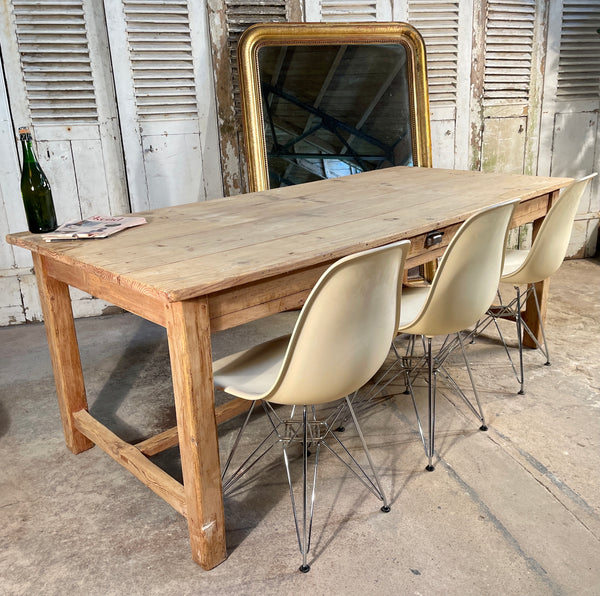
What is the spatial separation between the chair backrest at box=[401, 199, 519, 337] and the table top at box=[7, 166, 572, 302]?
0.15 meters

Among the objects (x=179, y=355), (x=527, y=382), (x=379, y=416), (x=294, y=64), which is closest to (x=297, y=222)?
(x=179, y=355)

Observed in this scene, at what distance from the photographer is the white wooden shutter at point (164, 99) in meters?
3.55

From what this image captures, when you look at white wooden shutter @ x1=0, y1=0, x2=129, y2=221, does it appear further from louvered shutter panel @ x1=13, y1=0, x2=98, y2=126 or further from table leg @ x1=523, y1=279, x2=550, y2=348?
table leg @ x1=523, y1=279, x2=550, y2=348

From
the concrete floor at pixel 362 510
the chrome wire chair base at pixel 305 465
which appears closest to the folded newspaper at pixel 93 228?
the chrome wire chair base at pixel 305 465

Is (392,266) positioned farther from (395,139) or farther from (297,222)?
(395,139)

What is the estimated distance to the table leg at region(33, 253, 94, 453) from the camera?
2.21 metres

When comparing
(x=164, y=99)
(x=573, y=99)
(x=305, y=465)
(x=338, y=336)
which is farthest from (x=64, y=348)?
(x=573, y=99)

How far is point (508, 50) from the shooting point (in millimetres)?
4258

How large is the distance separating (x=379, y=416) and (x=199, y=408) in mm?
1116

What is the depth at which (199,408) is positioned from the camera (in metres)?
1.66

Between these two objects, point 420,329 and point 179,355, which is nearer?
point 179,355

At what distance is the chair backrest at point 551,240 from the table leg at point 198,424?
1595 millimetres

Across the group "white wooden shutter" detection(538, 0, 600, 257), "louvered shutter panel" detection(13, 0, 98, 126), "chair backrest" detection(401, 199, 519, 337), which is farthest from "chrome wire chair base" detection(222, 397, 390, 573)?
"white wooden shutter" detection(538, 0, 600, 257)

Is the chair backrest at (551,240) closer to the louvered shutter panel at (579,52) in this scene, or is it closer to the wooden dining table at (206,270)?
the wooden dining table at (206,270)
